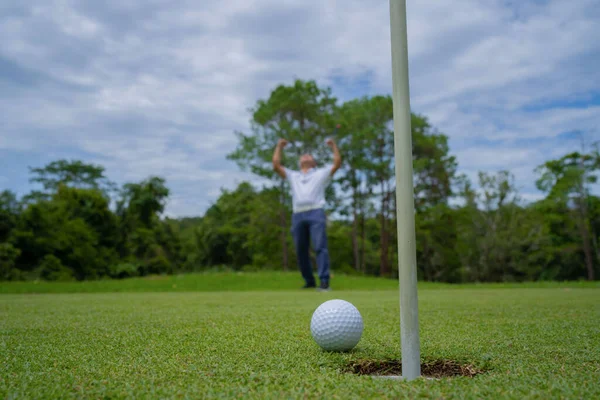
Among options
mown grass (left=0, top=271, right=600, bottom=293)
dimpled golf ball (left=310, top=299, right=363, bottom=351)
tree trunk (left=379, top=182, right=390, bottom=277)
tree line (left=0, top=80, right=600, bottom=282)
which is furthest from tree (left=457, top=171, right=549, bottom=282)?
dimpled golf ball (left=310, top=299, right=363, bottom=351)

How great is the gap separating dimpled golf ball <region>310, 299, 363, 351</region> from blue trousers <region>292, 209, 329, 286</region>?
659 cm

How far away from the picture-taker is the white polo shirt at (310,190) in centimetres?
940

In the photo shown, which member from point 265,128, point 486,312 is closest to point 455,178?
point 265,128

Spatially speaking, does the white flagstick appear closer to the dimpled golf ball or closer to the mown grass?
the dimpled golf ball

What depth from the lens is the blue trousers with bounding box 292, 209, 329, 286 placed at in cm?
924

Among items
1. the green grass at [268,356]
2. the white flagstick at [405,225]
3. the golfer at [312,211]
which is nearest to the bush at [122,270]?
the golfer at [312,211]

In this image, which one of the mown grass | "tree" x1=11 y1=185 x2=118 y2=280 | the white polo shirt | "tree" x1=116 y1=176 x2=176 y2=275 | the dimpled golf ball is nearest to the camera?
the dimpled golf ball

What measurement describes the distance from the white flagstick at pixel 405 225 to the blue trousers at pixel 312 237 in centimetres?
735

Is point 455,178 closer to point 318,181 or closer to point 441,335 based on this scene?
point 318,181

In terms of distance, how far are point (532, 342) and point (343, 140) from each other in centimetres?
2335

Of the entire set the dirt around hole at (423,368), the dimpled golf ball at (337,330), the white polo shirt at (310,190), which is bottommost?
the dirt around hole at (423,368)

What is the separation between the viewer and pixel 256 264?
3136cm

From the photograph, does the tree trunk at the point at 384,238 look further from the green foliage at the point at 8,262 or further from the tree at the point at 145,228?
the green foliage at the point at 8,262

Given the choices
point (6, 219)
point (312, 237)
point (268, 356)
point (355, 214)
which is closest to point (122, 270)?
point (6, 219)
